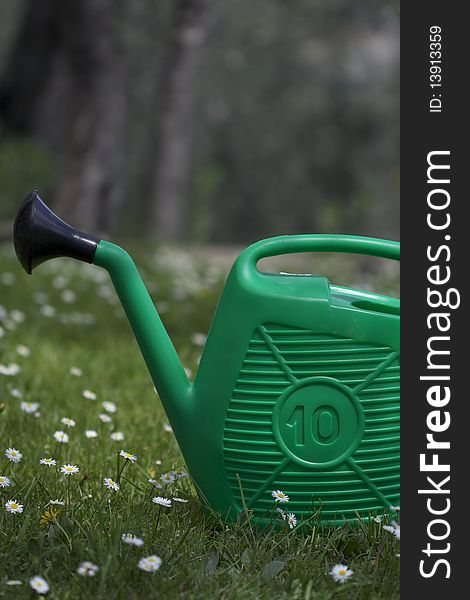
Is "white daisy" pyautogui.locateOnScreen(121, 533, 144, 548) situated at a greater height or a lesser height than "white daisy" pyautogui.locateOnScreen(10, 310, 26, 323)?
lesser

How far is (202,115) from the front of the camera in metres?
17.7

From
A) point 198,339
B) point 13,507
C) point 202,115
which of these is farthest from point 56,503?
point 202,115

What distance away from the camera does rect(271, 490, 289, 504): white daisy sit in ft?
5.53

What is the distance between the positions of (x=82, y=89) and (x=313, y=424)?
21.3ft

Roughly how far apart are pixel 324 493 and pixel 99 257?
66cm

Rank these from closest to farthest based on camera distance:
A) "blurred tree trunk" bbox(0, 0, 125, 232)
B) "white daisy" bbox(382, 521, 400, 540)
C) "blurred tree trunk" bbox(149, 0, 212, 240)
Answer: "white daisy" bbox(382, 521, 400, 540) < "blurred tree trunk" bbox(0, 0, 125, 232) < "blurred tree trunk" bbox(149, 0, 212, 240)

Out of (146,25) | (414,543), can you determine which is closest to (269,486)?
(414,543)

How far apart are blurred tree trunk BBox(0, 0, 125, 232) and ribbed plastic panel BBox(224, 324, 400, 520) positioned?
19.7ft

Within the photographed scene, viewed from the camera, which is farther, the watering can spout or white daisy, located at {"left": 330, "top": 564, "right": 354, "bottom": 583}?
the watering can spout

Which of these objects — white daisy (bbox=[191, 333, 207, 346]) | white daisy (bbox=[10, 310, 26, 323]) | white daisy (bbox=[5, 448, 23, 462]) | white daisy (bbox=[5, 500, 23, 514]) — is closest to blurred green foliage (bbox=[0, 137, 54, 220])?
white daisy (bbox=[10, 310, 26, 323])

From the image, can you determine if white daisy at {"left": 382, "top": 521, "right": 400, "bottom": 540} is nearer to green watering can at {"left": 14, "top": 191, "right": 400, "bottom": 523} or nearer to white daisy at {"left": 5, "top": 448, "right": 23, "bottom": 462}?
green watering can at {"left": 14, "top": 191, "right": 400, "bottom": 523}

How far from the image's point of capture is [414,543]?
1546mm

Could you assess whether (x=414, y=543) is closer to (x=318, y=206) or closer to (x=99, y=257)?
(x=99, y=257)

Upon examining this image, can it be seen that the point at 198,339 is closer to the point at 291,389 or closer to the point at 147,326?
the point at 147,326
